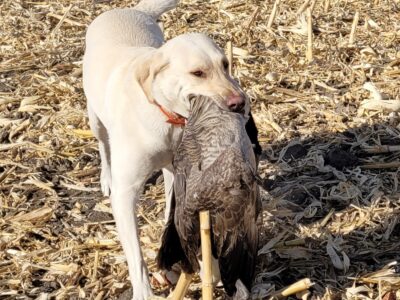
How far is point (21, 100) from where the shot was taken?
6648 millimetres

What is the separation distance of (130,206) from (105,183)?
119 cm

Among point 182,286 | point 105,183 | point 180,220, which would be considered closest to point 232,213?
point 180,220

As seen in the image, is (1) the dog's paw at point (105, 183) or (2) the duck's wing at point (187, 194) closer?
(2) the duck's wing at point (187, 194)

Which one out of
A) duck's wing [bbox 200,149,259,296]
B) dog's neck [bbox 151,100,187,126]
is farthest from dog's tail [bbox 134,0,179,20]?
duck's wing [bbox 200,149,259,296]

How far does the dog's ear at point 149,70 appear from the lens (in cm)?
421

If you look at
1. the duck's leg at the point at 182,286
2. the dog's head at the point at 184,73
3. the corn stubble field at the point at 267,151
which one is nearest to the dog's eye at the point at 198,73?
the dog's head at the point at 184,73

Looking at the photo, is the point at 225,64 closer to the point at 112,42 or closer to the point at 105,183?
the point at 112,42

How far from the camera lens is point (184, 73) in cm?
414

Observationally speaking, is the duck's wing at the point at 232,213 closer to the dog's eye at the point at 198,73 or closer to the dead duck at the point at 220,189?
the dead duck at the point at 220,189

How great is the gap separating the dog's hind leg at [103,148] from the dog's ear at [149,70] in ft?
3.73

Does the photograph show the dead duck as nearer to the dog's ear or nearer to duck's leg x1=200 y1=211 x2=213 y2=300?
duck's leg x1=200 y1=211 x2=213 y2=300

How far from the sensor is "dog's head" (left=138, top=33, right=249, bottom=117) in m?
4.07

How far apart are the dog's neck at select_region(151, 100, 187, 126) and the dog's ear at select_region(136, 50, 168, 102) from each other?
0.06 meters

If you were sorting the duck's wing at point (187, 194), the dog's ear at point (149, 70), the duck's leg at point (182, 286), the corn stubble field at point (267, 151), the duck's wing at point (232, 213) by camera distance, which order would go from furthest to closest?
1. the corn stubble field at point (267, 151)
2. the dog's ear at point (149, 70)
3. the duck's leg at point (182, 286)
4. the duck's wing at point (187, 194)
5. the duck's wing at point (232, 213)
